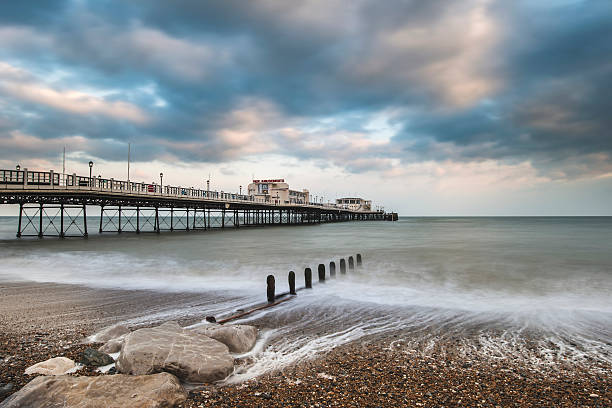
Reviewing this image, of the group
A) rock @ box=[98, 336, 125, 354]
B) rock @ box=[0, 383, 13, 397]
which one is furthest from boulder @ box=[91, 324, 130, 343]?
rock @ box=[0, 383, 13, 397]

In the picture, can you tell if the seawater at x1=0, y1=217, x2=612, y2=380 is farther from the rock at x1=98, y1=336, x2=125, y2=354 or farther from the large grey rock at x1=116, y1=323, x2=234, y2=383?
the rock at x1=98, y1=336, x2=125, y2=354

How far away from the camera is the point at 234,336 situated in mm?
5625

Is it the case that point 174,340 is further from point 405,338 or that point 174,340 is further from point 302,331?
point 405,338

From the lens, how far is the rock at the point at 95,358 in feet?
15.8

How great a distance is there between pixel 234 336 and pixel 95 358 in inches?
77.2

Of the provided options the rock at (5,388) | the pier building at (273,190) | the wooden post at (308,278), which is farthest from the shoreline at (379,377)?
the pier building at (273,190)

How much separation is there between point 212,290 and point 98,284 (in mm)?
4265

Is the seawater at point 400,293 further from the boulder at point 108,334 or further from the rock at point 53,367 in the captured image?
the rock at point 53,367

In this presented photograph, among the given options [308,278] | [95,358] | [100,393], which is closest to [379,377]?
[100,393]

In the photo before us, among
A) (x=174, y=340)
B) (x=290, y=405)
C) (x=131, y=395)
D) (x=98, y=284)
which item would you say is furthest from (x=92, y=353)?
(x=98, y=284)

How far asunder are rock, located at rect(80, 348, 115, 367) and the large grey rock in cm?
46

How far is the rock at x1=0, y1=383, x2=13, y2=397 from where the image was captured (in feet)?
13.1

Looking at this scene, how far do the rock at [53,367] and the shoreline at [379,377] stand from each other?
130 millimetres

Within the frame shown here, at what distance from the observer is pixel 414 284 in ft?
42.1
